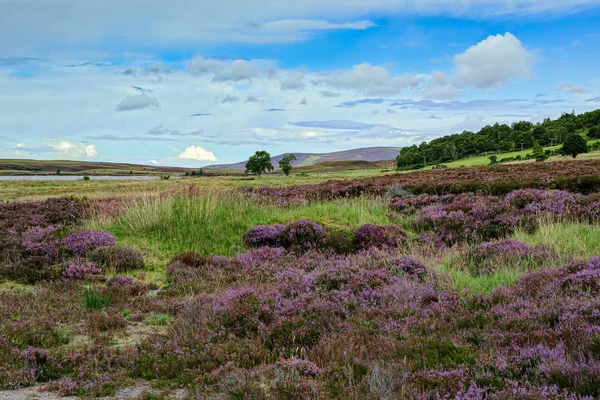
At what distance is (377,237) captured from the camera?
41.4 ft

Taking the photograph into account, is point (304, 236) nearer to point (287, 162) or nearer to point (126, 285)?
point (126, 285)

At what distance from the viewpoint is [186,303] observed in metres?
7.89

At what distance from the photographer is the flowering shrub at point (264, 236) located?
1330cm

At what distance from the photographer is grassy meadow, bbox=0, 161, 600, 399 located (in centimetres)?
427

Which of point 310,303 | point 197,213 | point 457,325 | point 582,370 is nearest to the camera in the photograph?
point 582,370

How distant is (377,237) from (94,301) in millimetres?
7557

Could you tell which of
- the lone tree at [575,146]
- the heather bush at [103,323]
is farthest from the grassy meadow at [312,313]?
the lone tree at [575,146]

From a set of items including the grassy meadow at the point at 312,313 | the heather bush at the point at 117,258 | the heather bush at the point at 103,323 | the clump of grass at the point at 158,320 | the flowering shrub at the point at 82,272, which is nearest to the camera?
the grassy meadow at the point at 312,313

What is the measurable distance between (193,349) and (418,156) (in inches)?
5445

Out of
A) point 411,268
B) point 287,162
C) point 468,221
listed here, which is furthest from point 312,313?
point 287,162

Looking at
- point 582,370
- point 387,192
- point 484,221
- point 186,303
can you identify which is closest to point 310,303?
point 186,303

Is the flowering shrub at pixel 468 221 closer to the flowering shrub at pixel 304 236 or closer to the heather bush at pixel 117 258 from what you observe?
the flowering shrub at pixel 304 236

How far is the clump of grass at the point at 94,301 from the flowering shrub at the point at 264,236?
551 cm

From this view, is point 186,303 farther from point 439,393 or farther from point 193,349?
point 439,393
